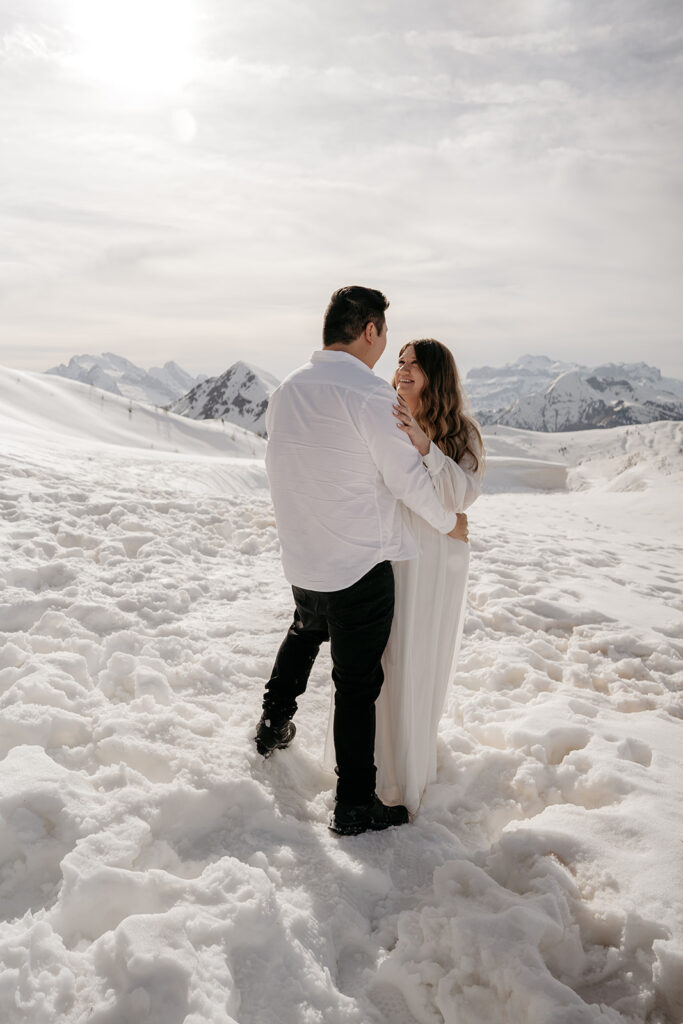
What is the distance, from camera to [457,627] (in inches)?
125

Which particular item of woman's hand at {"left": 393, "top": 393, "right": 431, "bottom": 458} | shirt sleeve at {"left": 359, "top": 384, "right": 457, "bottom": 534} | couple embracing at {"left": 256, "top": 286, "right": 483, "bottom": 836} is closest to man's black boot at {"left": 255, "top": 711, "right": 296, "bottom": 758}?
couple embracing at {"left": 256, "top": 286, "right": 483, "bottom": 836}

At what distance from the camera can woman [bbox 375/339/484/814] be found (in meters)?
2.81

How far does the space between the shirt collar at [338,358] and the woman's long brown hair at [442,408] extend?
2.17 feet

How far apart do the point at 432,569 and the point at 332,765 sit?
1.18 metres

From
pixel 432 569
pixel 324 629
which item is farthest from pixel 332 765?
pixel 432 569

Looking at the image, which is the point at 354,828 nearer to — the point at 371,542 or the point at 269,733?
the point at 269,733

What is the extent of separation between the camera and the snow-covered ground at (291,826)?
1.88 metres

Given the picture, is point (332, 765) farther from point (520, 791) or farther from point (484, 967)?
point (484, 967)

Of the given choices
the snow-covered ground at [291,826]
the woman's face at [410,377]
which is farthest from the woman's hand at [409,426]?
the snow-covered ground at [291,826]

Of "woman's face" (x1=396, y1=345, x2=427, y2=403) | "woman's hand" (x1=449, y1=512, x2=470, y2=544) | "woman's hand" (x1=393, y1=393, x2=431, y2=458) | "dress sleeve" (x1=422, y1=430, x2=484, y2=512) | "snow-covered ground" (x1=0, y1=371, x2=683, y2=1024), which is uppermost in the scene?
"woman's face" (x1=396, y1=345, x2=427, y2=403)

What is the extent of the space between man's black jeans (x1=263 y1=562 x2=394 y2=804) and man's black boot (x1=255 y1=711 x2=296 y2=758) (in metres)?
0.51

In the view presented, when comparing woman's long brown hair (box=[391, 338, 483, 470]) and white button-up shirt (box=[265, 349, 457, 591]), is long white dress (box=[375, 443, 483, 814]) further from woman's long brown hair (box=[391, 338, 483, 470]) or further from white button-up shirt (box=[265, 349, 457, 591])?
white button-up shirt (box=[265, 349, 457, 591])

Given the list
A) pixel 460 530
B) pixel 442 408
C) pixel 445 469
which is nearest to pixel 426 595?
pixel 460 530

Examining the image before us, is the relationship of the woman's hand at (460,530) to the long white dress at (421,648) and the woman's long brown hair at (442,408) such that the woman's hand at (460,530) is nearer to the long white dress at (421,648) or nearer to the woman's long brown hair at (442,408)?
the long white dress at (421,648)
